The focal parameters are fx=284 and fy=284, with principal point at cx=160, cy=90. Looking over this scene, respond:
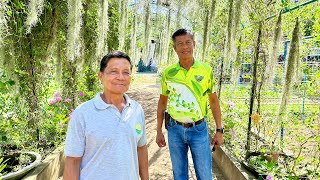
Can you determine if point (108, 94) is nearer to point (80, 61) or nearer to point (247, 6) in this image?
point (247, 6)

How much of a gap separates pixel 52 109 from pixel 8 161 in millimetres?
1100

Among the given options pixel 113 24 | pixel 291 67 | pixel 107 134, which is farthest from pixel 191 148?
pixel 113 24

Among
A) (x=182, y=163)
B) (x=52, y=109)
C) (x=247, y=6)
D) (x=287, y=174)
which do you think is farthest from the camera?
(x=52, y=109)

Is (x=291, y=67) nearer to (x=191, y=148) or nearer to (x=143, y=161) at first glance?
(x=191, y=148)

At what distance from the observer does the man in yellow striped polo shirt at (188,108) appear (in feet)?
5.81

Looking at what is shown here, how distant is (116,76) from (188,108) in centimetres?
76

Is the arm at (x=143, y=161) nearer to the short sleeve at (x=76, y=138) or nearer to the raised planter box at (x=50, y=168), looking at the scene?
the short sleeve at (x=76, y=138)

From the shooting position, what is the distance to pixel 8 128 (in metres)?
2.62

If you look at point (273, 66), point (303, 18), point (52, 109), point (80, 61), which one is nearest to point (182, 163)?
point (273, 66)

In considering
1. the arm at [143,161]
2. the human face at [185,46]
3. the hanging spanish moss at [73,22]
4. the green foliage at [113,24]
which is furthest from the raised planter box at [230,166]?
the green foliage at [113,24]

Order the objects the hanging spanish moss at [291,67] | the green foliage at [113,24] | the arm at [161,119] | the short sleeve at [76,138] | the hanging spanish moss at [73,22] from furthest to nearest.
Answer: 1. the green foliage at [113,24]
2. the hanging spanish moss at [73,22]
3. the hanging spanish moss at [291,67]
4. the arm at [161,119]
5. the short sleeve at [76,138]

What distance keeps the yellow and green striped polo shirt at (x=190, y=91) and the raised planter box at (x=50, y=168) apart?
1.22 meters

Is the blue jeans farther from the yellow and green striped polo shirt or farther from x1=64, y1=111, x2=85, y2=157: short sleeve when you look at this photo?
x1=64, y1=111, x2=85, y2=157: short sleeve

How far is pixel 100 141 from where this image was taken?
1.05 metres
